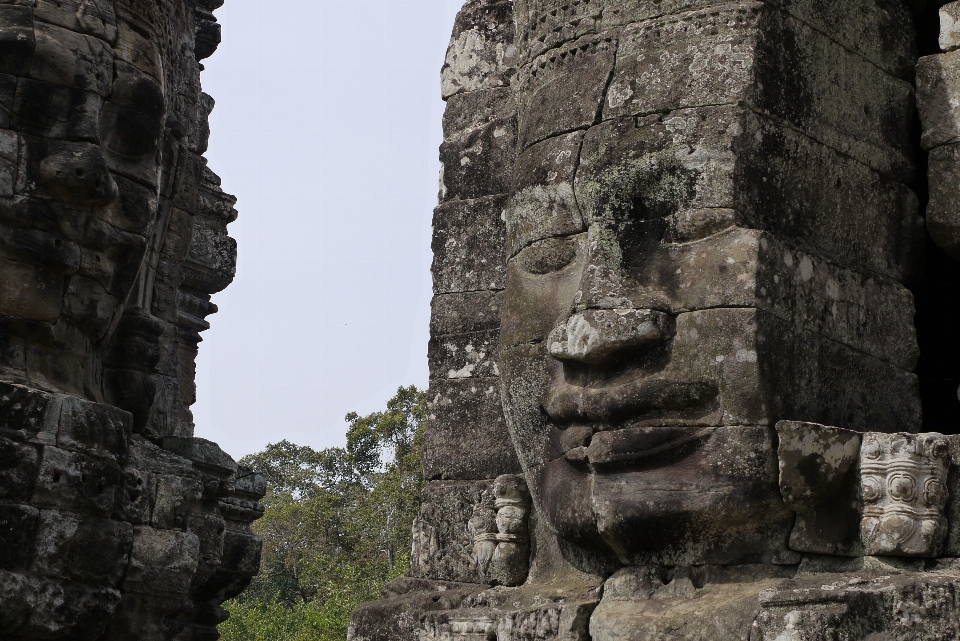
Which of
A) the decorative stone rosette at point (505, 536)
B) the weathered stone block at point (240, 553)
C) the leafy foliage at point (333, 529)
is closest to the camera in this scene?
the decorative stone rosette at point (505, 536)

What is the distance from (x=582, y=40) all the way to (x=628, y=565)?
219 centimetres

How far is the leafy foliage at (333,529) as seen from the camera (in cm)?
2439

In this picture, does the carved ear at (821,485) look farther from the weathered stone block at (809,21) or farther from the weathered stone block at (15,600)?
the weathered stone block at (15,600)

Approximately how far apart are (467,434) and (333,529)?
26645 mm

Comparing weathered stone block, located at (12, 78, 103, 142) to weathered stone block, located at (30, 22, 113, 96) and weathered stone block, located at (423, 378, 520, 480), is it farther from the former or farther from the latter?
weathered stone block, located at (423, 378, 520, 480)

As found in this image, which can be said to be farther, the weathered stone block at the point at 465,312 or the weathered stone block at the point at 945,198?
the weathered stone block at the point at 465,312

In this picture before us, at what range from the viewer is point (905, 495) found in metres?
5.24

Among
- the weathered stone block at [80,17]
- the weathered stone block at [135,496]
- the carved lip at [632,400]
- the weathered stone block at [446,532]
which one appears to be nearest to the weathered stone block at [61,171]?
the weathered stone block at [80,17]

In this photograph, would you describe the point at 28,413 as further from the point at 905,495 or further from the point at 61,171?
the point at 905,495

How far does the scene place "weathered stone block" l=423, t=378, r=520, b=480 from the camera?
714cm

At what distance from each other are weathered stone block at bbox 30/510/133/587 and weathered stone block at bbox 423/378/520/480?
1.94 m

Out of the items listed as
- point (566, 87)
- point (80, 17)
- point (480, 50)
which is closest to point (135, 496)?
point (80, 17)

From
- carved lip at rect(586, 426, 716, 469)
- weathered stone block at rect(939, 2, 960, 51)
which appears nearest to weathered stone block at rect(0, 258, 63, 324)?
carved lip at rect(586, 426, 716, 469)

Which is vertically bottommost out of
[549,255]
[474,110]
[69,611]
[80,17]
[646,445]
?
Answer: [69,611]
